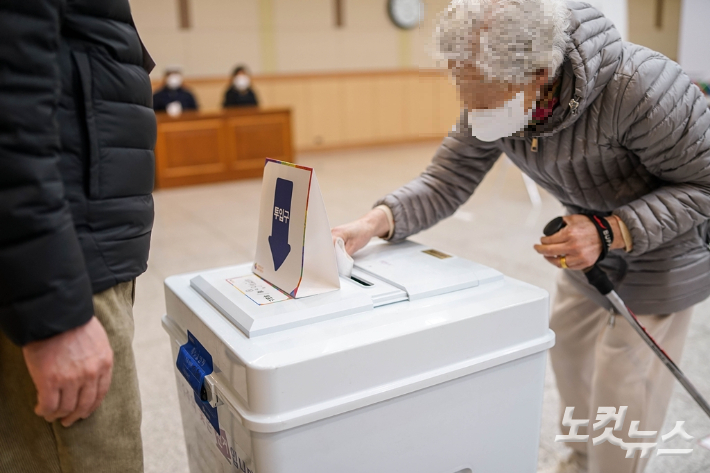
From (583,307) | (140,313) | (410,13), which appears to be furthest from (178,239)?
(410,13)

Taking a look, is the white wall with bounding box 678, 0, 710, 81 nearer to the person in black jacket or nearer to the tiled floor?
the tiled floor

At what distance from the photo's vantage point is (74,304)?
2.18ft

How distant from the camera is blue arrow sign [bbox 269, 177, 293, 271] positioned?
3.11 ft

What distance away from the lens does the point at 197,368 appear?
0.92 meters

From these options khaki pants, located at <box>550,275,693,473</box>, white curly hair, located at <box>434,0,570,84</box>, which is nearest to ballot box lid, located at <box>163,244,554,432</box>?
white curly hair, located at <box>434,0,570,84</box>

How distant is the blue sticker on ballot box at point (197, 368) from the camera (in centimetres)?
91

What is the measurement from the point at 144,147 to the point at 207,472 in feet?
2.03

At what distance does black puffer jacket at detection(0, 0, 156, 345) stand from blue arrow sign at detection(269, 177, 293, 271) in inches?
8.7

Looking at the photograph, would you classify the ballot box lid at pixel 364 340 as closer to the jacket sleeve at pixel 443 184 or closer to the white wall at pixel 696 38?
the jacket sleeve at pixel 443 184

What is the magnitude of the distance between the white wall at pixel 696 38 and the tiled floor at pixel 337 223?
1.75 meters

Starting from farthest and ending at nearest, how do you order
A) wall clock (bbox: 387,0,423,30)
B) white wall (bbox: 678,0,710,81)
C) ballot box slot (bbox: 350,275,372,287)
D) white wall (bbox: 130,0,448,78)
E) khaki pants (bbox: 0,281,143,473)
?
wall clock (bbox: 387,0,423,30), white wall (bbox: 130,0,448,78), white wall (bbox: 678,0,710,81), ballot box slot (bbox: 350,275,372,287), khaki pants (bbox: 0,281,143,473)

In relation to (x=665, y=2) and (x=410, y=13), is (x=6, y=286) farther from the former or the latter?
(x=665, y=2)

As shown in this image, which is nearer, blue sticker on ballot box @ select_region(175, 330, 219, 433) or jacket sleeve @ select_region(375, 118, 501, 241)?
blue sticker on ballot box @ select_region(175, 330, 219, 433)

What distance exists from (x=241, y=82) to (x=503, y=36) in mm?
6002
